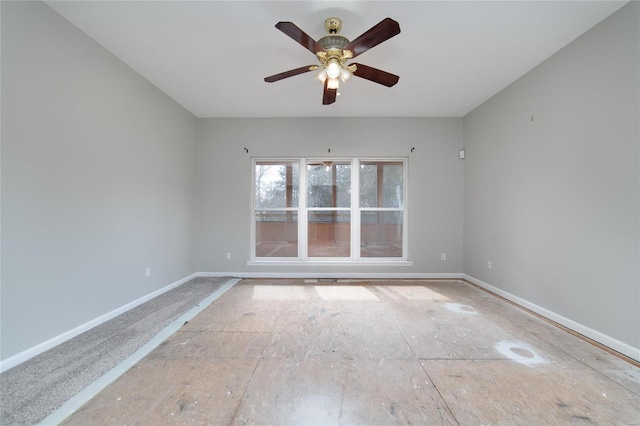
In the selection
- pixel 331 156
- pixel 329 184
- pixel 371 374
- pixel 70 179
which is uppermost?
pixel 331 156

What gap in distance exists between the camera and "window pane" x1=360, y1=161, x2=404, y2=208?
4.18 m

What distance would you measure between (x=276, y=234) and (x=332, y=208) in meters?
1.10

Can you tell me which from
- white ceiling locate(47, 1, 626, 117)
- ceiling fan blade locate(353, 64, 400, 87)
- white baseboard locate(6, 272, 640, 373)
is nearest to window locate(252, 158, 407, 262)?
white baseboard locate(6, 272, 640, 373)

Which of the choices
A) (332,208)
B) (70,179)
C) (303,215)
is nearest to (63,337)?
(70,179)

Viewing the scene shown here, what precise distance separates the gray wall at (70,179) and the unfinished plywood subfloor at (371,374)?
99cm

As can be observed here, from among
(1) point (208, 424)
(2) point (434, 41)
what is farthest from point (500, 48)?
(1) point (208, 424)

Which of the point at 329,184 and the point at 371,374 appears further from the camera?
the point at 329,184

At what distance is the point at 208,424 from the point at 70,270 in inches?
75.6

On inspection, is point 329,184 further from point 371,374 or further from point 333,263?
point 371,374

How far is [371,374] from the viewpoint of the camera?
1677 mm

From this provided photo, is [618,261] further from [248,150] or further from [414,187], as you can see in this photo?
[248,150]

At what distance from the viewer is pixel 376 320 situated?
8.23ft

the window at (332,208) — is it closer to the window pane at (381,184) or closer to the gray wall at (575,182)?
the window pane at (381,184)

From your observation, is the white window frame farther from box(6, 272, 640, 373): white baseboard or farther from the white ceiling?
the white ceiling
